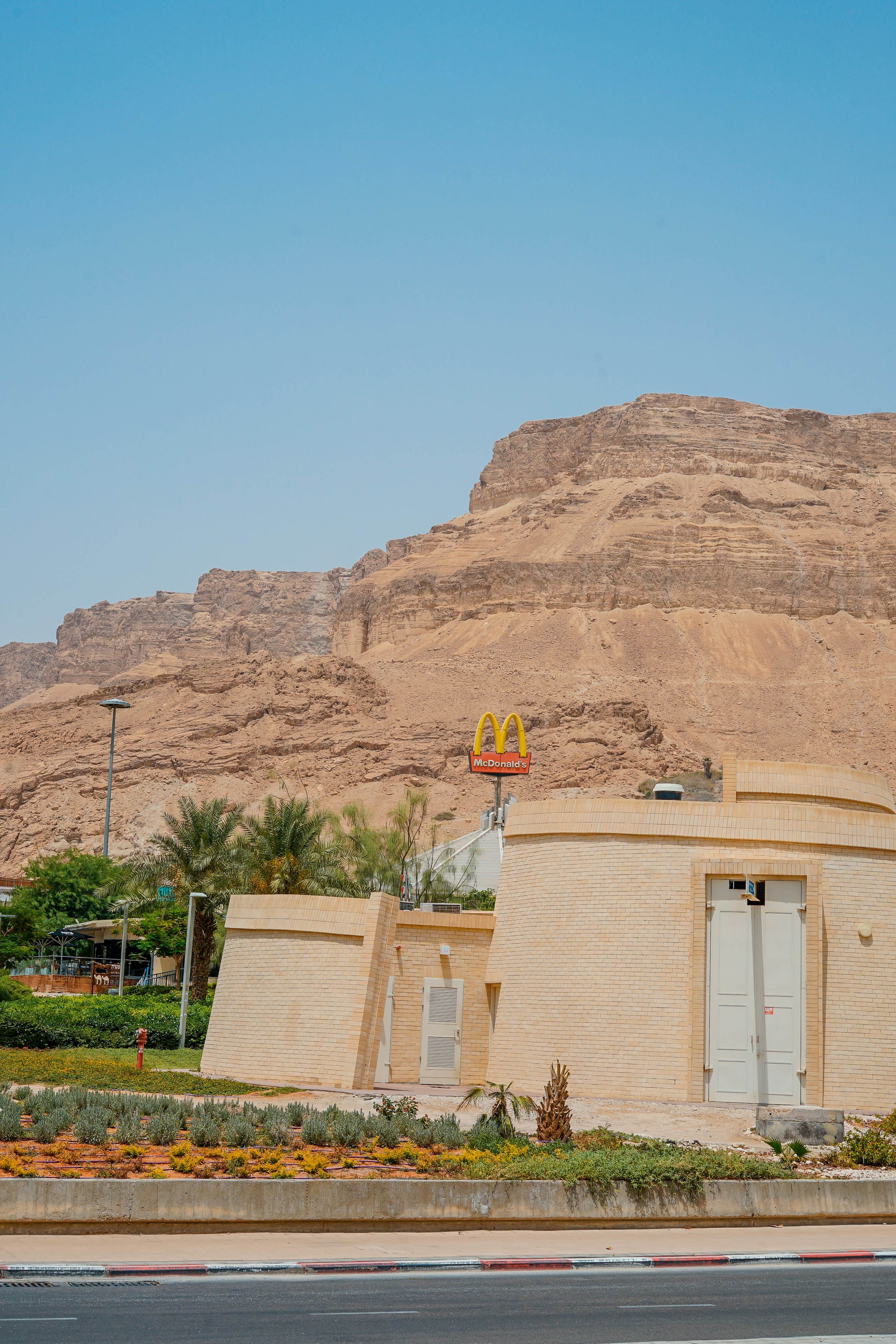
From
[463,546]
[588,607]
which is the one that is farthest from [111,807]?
[463,546]

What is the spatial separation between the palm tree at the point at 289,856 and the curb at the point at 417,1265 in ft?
96.6

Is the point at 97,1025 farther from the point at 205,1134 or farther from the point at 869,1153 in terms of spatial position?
the point at 869,1153

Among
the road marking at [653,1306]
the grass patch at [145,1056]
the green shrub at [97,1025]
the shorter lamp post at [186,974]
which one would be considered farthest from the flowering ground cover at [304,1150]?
the green shrub at [97,1025]

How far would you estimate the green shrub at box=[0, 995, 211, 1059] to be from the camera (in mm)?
35438

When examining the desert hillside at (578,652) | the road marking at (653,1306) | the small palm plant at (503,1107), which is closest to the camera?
the road marking at (653,1306)

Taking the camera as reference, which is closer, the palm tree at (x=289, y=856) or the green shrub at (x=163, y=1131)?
the green shrub at (x=163, y=1131)

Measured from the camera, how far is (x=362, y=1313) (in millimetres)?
11016

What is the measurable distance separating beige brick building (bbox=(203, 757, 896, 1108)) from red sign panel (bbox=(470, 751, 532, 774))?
1310 inches

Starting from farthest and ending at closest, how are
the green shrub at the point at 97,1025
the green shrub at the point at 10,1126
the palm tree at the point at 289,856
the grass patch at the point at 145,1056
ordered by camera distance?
1. the palm tree at the point at 289,856
2. the green shrub at the point at 97,1025
3. the grass patch at the point at 145,1056
4. the green shrub at the point at 10,1126

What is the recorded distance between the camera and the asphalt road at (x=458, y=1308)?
10.2 m

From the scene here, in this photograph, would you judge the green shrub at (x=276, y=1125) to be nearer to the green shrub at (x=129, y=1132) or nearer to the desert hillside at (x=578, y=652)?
the green shrub at (x=129, y=1132)

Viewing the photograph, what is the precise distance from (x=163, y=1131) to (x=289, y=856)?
88.0 ft

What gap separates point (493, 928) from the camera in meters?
25.8

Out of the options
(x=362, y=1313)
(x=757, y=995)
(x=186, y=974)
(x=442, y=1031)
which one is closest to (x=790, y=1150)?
(x=757, y=995)
